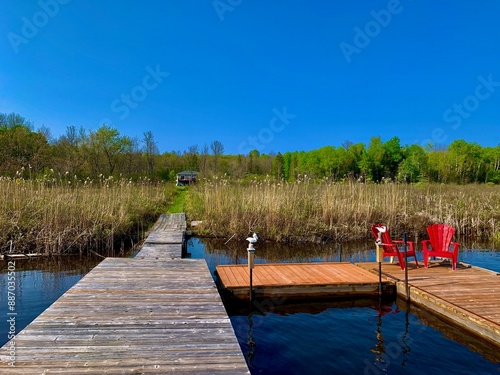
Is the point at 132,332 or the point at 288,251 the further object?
the point at 288,251

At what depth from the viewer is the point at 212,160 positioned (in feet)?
122

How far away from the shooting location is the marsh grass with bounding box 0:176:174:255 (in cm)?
845

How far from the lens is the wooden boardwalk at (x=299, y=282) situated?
569cm

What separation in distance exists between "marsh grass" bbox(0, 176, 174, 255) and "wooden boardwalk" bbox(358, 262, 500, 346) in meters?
6.47

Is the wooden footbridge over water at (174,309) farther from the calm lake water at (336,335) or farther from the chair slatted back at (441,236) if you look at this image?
the chair slatted back at (441,236)

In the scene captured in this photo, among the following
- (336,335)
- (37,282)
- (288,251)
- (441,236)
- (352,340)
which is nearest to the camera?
(352,340)

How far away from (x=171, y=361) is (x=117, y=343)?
598 mm

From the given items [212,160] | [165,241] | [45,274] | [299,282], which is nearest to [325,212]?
[165,241]

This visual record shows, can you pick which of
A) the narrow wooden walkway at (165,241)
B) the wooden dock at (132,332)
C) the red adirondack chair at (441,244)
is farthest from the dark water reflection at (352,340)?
the narrow wooden walkway at (165,241)

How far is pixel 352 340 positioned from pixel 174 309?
7.17 feet

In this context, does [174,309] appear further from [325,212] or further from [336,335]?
[325,212]

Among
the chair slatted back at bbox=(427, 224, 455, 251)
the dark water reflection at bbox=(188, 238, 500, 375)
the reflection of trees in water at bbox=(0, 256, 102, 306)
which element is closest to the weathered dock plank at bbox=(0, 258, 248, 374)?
the dark water reflection at bbox=(188, 238, 500, 375)

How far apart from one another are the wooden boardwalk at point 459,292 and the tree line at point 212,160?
6.36 m

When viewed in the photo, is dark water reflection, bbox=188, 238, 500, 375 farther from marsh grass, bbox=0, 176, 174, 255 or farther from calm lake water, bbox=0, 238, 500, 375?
marsh grass, bbox=0, 176, 174, 255
